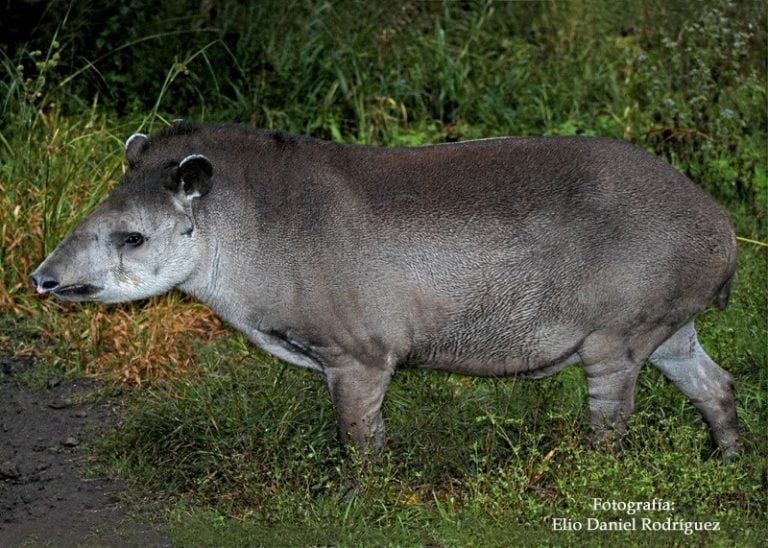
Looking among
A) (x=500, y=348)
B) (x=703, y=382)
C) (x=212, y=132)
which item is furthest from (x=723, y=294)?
(x=212, y=132)

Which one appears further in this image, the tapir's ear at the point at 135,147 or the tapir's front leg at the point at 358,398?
the tapir's ear at the point at 135,147

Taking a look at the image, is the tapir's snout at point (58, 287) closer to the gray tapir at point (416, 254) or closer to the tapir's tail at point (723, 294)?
the gray tapir at point (416, 254)

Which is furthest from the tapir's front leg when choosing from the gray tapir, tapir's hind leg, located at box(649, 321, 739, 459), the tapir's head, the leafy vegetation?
tapir's hind leg, located at box(649, 321, 739, 459)

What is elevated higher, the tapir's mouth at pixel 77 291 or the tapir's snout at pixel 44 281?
the tapir's snout at pixel 44 281

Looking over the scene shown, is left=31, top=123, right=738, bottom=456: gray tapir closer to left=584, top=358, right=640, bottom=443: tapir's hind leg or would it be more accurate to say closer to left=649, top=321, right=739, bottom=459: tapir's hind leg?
left=584, top=358, right=640, bottom=443: tapir's hind leg

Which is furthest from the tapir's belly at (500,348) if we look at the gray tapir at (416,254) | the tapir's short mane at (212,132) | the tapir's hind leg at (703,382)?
the tapir's short mane at (212,132)

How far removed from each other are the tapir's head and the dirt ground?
1133 millimetres

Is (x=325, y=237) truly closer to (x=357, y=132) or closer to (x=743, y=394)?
(x=743, y=394)

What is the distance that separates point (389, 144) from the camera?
453 inches

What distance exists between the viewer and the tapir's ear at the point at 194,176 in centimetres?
725

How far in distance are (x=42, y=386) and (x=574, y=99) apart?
16.7 ft

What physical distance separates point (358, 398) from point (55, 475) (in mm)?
1915

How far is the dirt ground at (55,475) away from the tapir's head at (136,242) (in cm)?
113

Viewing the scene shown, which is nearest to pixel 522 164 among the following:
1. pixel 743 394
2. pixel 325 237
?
pixel 325 237
